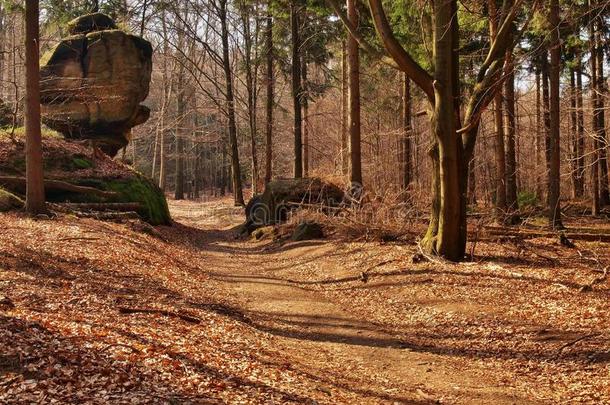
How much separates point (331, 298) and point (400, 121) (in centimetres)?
2127

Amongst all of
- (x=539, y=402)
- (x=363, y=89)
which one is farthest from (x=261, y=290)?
(x=363, y=89)

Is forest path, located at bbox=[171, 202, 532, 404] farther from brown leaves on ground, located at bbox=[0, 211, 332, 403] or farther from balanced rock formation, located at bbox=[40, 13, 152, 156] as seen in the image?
balanced rock formation, located at bbox=[40, 13, 152, 156]

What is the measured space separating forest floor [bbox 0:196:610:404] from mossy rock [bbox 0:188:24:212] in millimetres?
850

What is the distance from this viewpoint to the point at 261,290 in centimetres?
1087

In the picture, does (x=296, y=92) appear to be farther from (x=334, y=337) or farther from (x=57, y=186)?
(x=334, y=337)

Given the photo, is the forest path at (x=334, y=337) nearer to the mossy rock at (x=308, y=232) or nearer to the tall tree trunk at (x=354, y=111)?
the mossy rock at (x=308, y=232)

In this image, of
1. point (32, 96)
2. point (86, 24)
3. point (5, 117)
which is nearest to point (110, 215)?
point (32, 96)

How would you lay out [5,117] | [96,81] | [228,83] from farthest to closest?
[228,83] < [96,81] < [5,117]

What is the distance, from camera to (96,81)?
2128cm

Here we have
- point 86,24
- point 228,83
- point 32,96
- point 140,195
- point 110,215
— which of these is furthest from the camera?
point 228,83

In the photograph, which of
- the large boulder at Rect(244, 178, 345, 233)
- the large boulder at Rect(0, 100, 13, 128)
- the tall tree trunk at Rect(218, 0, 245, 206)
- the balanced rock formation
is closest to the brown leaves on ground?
the large boulder at Rect(244, 178, 345, 233)

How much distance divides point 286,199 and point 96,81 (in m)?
9.30

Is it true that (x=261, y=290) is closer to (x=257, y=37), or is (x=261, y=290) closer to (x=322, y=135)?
(x=257, y=37)

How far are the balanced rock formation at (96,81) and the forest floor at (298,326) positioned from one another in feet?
31.3
